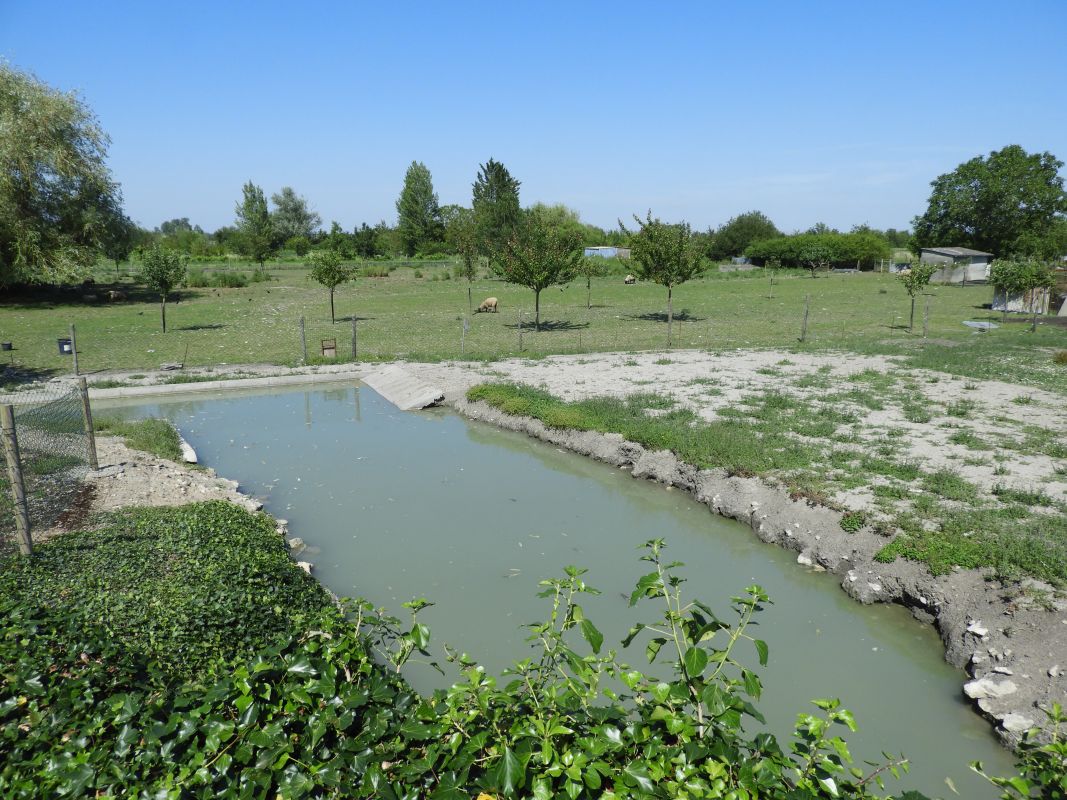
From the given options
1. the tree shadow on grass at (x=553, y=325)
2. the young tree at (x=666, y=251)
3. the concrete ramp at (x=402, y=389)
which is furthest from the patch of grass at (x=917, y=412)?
the tree shadow on grass at (x=553, y=325)

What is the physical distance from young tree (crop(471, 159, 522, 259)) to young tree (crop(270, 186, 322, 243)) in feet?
96.1

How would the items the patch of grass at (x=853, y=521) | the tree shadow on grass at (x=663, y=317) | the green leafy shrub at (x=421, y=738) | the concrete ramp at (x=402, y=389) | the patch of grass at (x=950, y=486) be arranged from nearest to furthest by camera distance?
the green leafy shrub at (x=421, y=738)
the patch of grass at (x=853, y=521)
the patch of grass at (x=950, y=486)
the concrete ramp at (x=402, y=389)
the tree shadow on grass at (x=663, y=317)

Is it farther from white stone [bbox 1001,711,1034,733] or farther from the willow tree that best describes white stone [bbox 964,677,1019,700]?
the willow tree

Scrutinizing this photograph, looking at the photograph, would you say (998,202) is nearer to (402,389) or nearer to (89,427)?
(402,389)

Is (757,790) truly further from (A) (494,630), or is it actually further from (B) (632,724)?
(A) (494,630)

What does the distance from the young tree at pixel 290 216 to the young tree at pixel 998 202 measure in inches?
3057

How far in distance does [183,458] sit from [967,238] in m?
78.8

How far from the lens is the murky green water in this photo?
688cm

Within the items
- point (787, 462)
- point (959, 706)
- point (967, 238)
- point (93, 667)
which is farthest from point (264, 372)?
point (967, 238)

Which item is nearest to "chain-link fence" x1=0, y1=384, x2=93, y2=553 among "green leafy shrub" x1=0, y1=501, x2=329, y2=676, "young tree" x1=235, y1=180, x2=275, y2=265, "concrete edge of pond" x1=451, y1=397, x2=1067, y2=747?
"green leafy shrub" x1=0, y1=501, x2=329, y2=676

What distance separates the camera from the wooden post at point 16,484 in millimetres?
8008

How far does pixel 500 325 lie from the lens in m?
32.7

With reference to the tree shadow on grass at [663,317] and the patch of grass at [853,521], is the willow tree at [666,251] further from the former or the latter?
the patch of grass at [853,521]

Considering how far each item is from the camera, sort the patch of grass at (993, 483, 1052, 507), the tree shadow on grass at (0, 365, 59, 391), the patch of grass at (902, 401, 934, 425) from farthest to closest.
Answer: the tree shadow on grass at (0, 365, 59, 391), the patch of grass at (902, 401, 934, 425), the patch of grass at (993, 483, 1052, 507)
